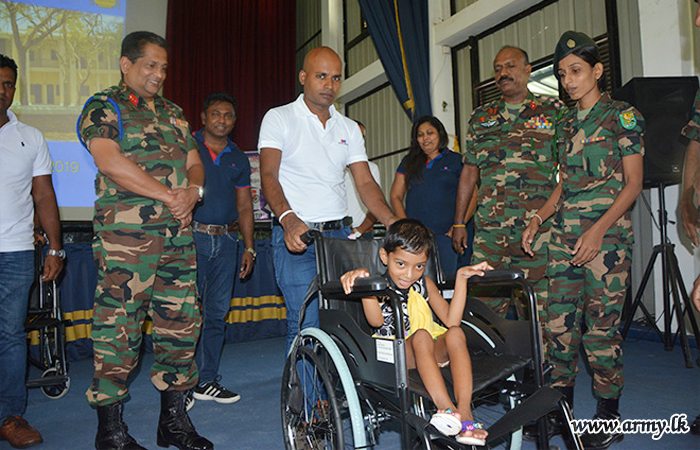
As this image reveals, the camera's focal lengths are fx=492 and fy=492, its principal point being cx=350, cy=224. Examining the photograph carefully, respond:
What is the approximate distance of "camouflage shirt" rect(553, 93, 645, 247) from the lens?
1852mm

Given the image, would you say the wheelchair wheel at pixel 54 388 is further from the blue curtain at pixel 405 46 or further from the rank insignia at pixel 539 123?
the blue curtain at pixel 405 46

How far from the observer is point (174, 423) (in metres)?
1.92

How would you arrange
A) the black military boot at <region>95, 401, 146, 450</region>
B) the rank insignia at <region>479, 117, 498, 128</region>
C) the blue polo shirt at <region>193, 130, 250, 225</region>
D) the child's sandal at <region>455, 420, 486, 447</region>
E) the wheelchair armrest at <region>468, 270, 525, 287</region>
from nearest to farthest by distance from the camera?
the child's sandal at <region>455, 420, 486, 447</region>
the wheelchair armrest at <region>468, 270, 525, 287</region>
the black military boot at <region>95, 401, 146, 450</region>
the rank insignia at <region>479, 117, 498, 128</region>
the blue polo shirt at <region>193, 130, 250, 225</region>

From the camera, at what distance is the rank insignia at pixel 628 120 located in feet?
6.02

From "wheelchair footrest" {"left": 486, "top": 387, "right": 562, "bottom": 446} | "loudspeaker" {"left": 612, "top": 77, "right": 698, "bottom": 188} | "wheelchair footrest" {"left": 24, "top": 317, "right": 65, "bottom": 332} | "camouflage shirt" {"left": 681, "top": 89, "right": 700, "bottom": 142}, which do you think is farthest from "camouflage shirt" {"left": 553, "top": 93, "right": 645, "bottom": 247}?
"wheelchair footrest" {"left": 24, "top": 317, "right": 65, "bottom": 332}

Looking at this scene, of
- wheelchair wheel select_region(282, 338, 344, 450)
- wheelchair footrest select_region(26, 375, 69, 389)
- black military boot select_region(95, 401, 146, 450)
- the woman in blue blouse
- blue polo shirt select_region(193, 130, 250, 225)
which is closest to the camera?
wheelchair wheel select_region(282, 338, 344, 450)

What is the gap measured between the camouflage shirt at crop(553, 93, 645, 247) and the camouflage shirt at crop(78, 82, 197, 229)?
1548mm

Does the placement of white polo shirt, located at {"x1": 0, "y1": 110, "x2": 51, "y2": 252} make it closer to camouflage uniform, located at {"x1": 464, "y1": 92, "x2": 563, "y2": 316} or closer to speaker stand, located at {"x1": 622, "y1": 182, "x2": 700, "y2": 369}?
camouflage uniform, located at {"x1": 464, "y1": 92, "x2": 563, "y2": 316}

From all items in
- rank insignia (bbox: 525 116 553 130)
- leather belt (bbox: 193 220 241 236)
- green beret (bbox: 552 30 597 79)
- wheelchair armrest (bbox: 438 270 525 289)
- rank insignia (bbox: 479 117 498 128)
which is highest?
green beret (bbox: 552 30 597 79)

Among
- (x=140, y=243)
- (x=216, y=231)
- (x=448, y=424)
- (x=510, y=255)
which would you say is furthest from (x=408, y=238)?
(x=216, y=231)

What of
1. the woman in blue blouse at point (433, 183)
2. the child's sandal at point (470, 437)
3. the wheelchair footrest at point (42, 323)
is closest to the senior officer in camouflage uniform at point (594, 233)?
the child's sandal at point (470, 437)

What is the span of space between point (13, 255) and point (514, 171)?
228 cm

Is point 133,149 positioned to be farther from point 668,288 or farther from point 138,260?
point 668,288

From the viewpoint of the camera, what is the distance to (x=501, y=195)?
97.0 inches
